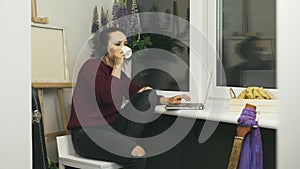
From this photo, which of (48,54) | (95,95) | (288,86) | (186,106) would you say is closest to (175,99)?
(186,106)

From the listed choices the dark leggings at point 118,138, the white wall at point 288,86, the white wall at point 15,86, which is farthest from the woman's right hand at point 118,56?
the white wall at point 288,86

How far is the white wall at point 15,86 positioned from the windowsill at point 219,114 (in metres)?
1.30

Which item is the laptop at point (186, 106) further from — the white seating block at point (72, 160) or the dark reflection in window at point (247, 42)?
the white seating block at point (72, 160)

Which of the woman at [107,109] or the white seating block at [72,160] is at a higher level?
the woman at [107,109]

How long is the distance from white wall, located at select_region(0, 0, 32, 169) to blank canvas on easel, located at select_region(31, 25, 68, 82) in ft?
5.24

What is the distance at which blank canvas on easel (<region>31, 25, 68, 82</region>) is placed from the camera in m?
2.36

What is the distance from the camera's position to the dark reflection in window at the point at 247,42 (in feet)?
7.15

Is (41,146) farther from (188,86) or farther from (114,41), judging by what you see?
(188,86)

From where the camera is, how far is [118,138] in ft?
7.30

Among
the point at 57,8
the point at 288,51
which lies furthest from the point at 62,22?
the point at 288,51

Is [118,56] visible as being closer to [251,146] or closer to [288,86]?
[251,146]

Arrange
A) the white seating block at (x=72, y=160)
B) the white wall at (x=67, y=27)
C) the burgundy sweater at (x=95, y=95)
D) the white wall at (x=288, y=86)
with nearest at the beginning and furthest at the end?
the white wall at (x=288, y=86)
the white seating block at (x=72, y=160)
the burgundy sweater at (x=95, y=95)
the white wall at (x=67, y=27)

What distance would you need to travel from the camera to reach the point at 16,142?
0.78 m

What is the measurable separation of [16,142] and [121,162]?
1.43 meters
